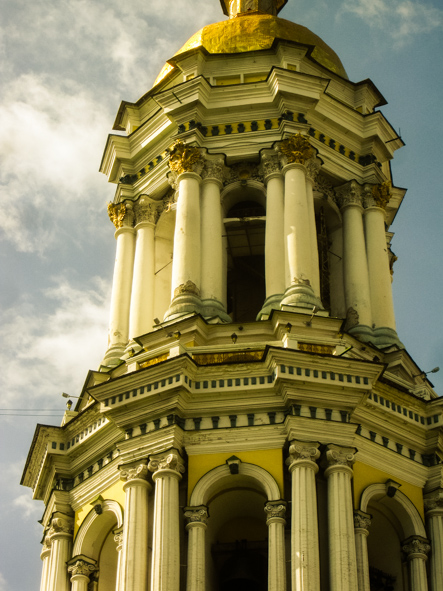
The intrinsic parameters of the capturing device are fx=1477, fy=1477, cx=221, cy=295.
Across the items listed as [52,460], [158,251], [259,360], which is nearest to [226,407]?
[259,360]

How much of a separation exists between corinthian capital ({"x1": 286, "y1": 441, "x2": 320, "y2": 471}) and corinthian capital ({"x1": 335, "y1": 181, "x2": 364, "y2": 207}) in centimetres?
726

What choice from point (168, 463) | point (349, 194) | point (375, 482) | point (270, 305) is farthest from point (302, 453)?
point (349, 194)

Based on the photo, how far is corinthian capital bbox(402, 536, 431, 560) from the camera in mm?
23641

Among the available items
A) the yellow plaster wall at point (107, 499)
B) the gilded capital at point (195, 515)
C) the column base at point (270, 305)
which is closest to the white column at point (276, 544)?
the gilded capital at point (195, 515)

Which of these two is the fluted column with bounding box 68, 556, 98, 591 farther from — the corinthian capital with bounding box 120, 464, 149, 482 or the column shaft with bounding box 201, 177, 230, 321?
the column shaft with bounding box 201, 177, 230, 321

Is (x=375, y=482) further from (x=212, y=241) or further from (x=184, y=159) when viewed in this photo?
(x=184, y=159)

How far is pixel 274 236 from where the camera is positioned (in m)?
26.8

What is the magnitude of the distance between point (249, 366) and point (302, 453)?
1.88m

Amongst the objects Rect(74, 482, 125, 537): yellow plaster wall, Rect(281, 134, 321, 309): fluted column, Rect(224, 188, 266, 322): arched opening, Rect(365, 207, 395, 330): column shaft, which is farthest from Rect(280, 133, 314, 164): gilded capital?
Rect(74, 482, 125, 537): yellow plaster wall

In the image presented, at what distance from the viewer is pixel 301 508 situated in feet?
72.4

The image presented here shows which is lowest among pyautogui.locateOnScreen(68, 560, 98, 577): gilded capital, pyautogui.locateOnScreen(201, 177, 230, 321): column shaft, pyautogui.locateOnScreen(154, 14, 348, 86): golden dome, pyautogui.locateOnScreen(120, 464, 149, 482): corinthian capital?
pyautogui.locateOnScreen(68, 560, 98, 577): gilded capital

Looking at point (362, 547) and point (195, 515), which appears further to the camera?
point (195, 515)

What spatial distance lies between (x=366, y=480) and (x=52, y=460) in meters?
5.80

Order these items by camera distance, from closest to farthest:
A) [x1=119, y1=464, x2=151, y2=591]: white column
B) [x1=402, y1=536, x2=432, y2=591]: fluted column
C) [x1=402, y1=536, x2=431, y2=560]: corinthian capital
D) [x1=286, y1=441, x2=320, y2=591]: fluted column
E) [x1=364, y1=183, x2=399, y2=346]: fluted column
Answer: [x1=286, y1=441, x2=320, y2=591]: fluted column → [x1=119, y1=464, x2=151, y2=591]: white column → [x1=402, y1=536, x2=432, y2=591]: fluted column → [x1=402, y1=536, x2=431, y2=560]: corinthian capital → [x1=364, y1=183, x2=399, y2=346]: fluted column
